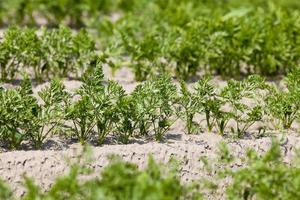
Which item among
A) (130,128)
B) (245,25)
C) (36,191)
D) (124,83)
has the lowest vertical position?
(36,191)

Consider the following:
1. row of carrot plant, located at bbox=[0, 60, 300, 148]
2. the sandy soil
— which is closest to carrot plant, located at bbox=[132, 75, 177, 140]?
row of carrot plant, located at bbox=[0, 60, 300, 148]

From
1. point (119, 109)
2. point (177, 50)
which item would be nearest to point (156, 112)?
point (119, 109)

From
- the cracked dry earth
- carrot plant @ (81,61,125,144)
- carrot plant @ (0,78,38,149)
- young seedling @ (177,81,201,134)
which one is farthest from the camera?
young seedling @ (177,81,201,134)

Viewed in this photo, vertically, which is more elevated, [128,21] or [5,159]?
[128,21]

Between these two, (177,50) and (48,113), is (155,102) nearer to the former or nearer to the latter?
(48,113)

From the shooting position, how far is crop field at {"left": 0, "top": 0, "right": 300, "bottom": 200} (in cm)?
440

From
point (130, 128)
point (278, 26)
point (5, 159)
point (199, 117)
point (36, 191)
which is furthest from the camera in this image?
point (278, 26)

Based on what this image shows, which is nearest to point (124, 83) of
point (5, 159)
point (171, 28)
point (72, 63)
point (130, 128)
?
point (72, 63)

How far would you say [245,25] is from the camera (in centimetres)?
710

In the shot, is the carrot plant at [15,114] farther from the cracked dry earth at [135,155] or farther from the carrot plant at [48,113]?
the cracked dry earth at [135,155]

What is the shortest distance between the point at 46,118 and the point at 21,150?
28cm

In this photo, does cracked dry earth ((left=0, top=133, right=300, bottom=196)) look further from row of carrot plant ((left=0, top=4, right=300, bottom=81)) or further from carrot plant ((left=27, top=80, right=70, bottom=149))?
row of carrot plant ((left=0, top=4, right=300, bottom=81))

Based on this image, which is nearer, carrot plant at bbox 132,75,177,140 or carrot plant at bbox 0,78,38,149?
carrot plant at bbox 0,78,38,149

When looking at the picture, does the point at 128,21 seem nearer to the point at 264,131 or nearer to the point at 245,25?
the point at 245,25
